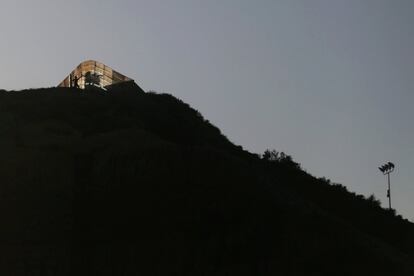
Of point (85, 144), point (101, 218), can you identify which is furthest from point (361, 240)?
point (85, 144)

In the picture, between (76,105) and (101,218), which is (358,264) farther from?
(76,105)

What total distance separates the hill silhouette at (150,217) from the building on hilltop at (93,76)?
19186 mm

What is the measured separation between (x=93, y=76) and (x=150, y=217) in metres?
27.7

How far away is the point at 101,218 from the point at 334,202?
2312 cm

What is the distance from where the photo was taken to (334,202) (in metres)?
42.7

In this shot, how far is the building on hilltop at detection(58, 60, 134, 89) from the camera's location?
160 feet

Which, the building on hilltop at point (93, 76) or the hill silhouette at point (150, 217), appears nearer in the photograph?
the hill silhouette at point (150, 217)

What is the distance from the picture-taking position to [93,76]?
49.3 m

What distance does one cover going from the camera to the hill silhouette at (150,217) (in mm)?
21953

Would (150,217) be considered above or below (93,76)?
below

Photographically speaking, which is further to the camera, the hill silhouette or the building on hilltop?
the building on hilltop

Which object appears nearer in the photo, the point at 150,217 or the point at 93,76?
the point at 150,217

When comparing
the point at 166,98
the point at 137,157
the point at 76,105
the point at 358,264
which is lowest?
the point at 358,264

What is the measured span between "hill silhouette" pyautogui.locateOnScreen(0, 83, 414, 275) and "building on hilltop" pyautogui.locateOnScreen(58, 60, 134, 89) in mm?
19186
